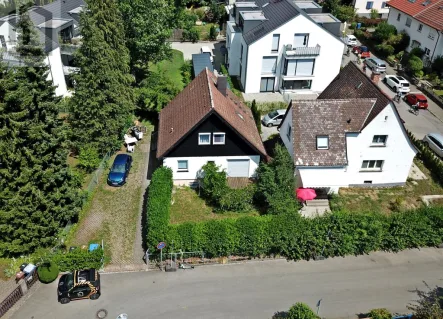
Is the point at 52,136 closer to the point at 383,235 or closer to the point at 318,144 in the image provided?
the point at 318,144

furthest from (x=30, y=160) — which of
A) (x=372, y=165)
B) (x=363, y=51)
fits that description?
(x=363, y=51)

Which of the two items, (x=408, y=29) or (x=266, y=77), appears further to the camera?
(x=408, y=29)

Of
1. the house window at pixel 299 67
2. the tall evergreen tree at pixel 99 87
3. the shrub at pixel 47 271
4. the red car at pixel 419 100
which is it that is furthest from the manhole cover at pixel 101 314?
the red car at pixel 419 100

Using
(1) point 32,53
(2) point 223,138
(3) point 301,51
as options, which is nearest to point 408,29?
(3) point 301,51

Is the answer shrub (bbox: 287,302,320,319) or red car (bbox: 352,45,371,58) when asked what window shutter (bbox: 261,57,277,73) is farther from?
shrub (bbox: 287,302,320,319)

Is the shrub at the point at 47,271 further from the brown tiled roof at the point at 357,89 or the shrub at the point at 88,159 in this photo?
the brown tiled roof at the point at 357,89

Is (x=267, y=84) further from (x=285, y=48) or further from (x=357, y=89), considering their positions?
(x=357, y=89)

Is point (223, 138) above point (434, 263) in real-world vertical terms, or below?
above
